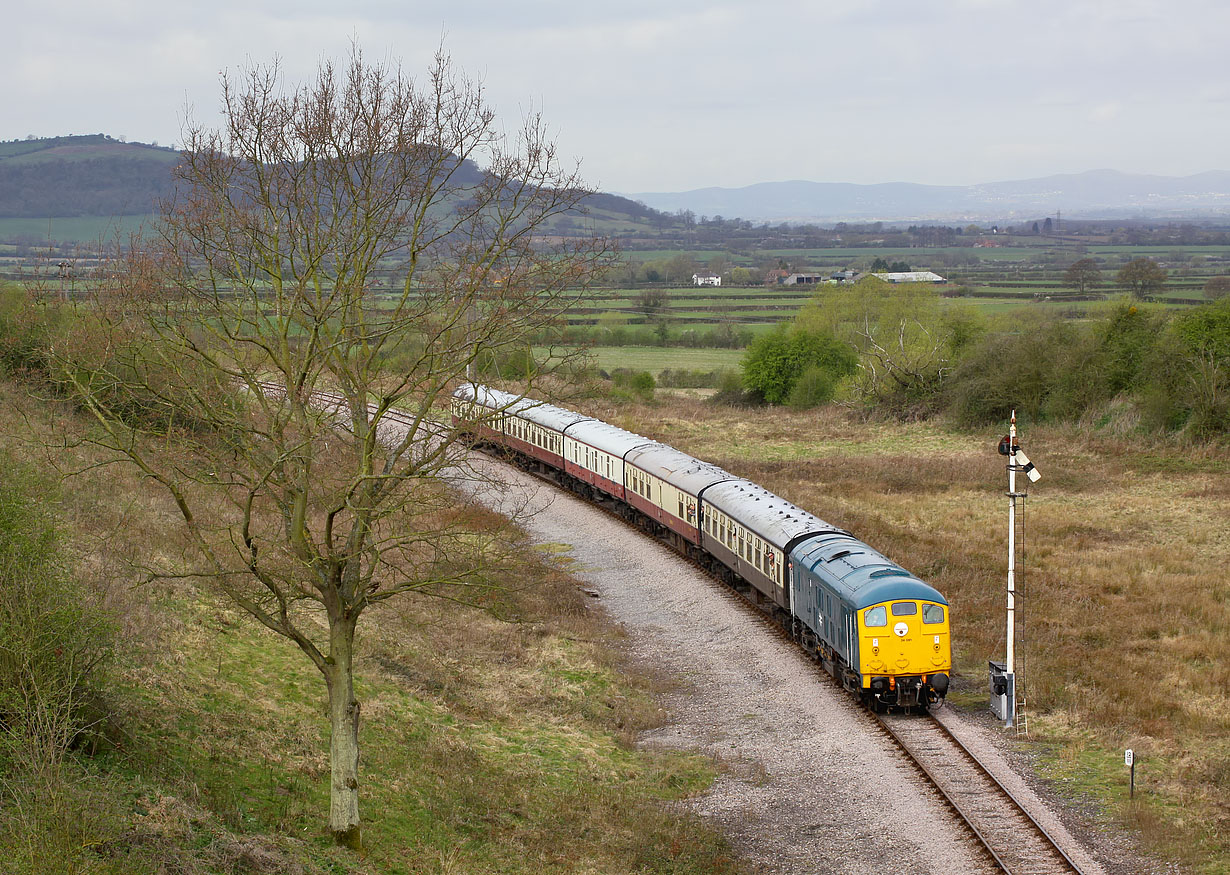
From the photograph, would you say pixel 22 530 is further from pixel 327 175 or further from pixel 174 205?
pixel 327 175

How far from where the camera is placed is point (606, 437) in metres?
42.2

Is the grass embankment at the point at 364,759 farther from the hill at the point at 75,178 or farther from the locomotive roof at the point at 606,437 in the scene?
the hill at the point at 75,178

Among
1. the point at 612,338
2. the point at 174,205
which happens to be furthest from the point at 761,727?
the point at 612,338

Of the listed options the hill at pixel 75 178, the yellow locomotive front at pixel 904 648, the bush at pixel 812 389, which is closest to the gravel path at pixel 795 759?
the yellow locomotive front at pixel 904 648

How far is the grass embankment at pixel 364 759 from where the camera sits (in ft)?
40.0

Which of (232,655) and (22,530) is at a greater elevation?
(22,530)

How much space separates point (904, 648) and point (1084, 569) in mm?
14029

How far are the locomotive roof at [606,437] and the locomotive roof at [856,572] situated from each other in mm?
14993

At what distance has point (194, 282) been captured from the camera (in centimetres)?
1395

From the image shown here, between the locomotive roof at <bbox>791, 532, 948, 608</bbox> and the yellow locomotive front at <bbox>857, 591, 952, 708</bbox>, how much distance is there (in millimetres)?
152

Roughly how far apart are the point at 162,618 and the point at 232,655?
1.48 m

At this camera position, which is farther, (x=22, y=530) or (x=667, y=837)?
(x=667, y=837)

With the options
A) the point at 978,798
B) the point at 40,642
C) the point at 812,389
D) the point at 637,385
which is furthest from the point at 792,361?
the point at 40,642

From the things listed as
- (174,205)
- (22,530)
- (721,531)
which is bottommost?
(721,531)
